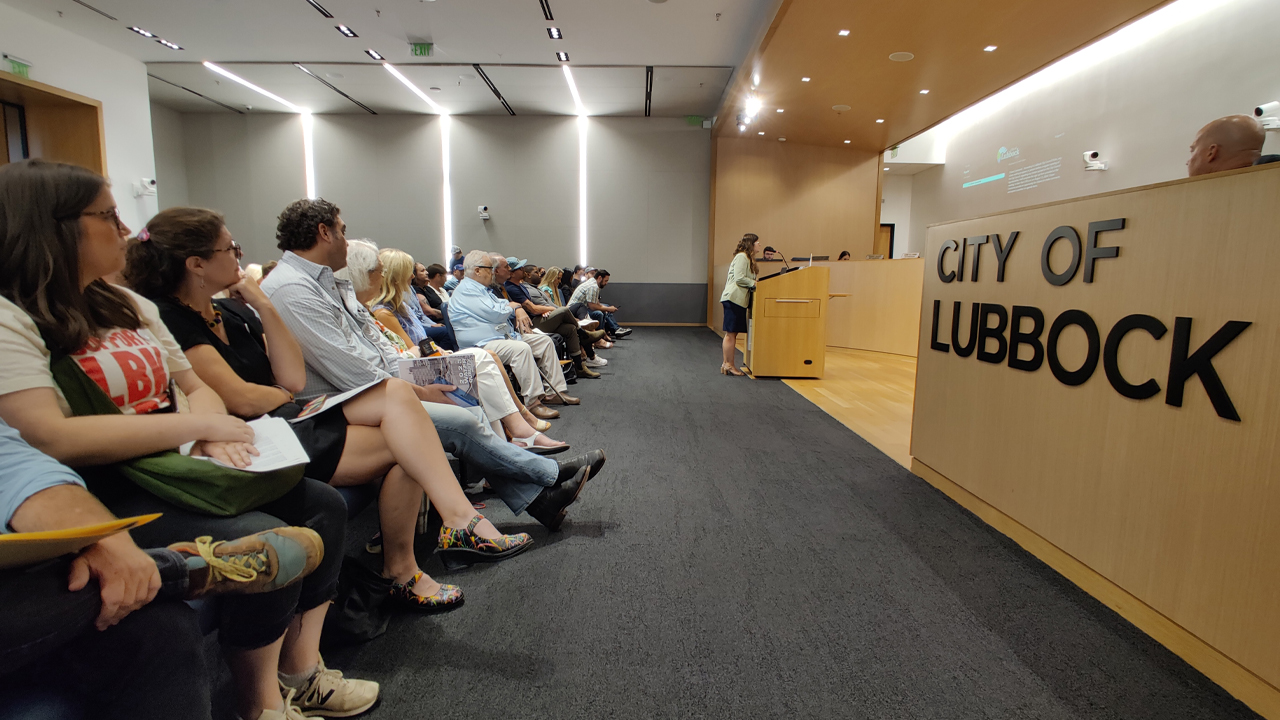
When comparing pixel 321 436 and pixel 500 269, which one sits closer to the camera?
pixel 321 436

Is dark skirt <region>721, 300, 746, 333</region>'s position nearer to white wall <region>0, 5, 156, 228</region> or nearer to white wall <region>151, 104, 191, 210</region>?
white wall <region>0, 5, 156, 228</region>

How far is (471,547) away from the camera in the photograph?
71.2 inches

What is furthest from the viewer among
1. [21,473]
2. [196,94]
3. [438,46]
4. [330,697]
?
[196,94]

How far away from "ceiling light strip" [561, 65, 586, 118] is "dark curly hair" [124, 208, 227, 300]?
7140 millimetres

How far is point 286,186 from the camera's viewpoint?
10039 mm

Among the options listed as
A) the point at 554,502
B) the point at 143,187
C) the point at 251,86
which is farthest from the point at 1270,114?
the point at 251,86

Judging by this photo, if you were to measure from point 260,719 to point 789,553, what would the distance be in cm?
150

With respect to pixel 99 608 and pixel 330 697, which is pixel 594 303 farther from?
pixel 99 608

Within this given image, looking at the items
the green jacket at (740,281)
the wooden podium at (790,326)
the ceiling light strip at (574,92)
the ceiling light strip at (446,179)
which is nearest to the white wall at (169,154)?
the ceiling light strip at (446,179)

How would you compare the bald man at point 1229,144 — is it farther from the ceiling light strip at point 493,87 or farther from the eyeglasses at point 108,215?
the ceiling light strip at point 493,87

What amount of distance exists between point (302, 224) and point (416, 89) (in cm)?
817

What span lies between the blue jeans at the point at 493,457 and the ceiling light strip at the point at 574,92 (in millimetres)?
7003

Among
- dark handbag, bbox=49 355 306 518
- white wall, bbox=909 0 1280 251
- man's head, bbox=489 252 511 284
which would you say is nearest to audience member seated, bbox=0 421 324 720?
dark handbag, bbox=49 355 306 518

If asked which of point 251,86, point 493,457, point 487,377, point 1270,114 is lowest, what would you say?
point 493,457
